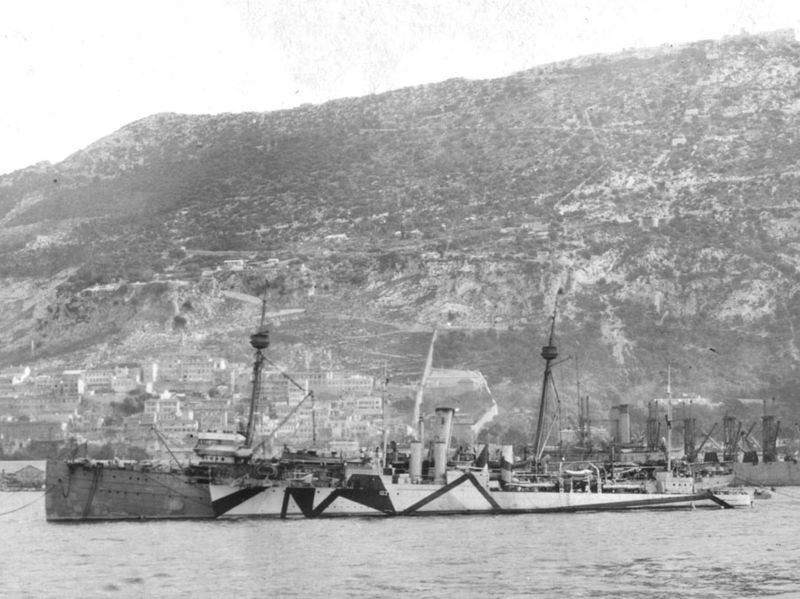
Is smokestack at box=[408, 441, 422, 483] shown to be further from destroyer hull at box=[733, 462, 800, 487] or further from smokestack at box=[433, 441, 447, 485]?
destroyer hull at box=[733, 462, 800, 487]

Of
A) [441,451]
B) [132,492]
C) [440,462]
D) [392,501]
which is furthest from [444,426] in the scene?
[132,492]

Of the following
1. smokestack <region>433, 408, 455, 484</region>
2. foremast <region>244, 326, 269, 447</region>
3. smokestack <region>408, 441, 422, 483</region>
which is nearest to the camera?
smokestack <region>433, 408, 455, 484</region>

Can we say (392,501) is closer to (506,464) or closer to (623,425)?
(506,464)

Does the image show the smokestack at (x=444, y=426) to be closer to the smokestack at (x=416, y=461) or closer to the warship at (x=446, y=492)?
the warship at (x=446, y=492)

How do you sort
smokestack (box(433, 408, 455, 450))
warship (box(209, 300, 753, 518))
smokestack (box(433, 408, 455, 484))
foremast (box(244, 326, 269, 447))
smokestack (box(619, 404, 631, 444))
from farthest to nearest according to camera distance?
smokestack (box(619, 404, 631, 444)) < foremast (box(244, 326, 269, 447)) < smokestack (box(433, 408, 455, 450)) < smokestack (box(433, 408, 455, 484)) < warship (box(209, 300, 753, 518))

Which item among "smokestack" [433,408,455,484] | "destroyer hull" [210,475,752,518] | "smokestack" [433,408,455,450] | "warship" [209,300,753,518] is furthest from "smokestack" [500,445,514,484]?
"smokestack" [433,408,455,484]

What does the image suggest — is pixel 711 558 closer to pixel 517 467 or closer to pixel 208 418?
pixel 517 467

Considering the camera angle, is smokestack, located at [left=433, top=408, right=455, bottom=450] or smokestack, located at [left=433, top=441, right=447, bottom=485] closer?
smokestack, located at [left=433, top=441, right=447, bottom=485]
